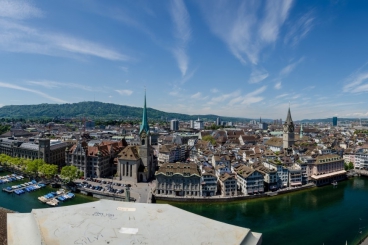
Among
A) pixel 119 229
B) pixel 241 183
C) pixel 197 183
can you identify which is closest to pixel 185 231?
pixel 119 229

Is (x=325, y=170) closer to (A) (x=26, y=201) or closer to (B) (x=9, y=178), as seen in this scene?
(A) (x=26, y=201)

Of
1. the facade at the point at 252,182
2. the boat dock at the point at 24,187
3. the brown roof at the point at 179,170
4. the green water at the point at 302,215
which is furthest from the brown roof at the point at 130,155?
the facade at the point at 252,182

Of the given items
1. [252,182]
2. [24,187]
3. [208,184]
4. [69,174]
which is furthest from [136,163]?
[252,182]

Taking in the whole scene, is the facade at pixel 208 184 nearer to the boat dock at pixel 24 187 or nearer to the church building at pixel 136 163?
the church building at pixel 136 163

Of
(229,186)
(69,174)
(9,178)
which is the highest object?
(69,174)

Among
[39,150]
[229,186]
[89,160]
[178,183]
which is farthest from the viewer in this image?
[39,150]

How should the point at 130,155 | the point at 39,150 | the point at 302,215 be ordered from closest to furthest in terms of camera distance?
the point at 302,215, the point at 130,155, the point at 39,150

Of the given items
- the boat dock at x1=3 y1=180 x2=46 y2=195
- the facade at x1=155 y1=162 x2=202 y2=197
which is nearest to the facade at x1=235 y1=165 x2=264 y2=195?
the facade at x1=155 y1=162 x2=202 y2=197
